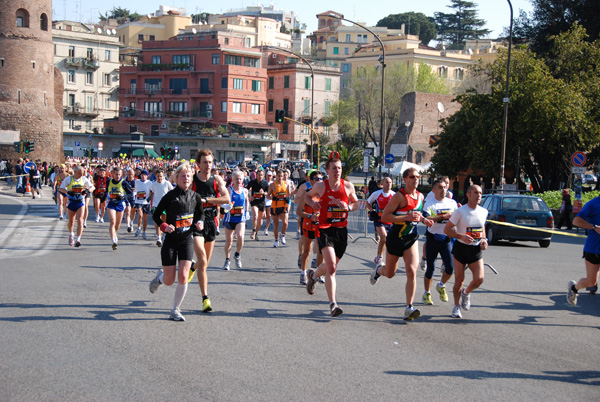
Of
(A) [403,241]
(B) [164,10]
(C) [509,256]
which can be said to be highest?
(B) [164,10]

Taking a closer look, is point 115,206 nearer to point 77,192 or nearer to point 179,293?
point 77,192

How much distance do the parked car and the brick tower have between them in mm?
45708

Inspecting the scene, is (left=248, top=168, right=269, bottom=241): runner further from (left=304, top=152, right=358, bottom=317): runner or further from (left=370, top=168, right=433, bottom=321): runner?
(left=370, top=168, right=433, bottom=321): runner

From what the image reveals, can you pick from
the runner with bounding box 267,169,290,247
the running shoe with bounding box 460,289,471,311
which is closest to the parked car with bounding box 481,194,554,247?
the runner with bounding box 267,169,290,247

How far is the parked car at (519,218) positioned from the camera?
19.1m

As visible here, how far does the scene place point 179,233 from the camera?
319 inches

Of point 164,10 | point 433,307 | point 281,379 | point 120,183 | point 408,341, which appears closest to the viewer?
point 281,379

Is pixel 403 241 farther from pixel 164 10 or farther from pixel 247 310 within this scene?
pixel 164 10

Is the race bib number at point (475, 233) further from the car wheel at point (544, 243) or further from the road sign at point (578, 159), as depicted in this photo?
the road sign at point (578, 159)

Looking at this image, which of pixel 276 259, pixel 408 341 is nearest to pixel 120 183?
pixel 276 259

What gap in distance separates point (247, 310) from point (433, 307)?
256 centimetres

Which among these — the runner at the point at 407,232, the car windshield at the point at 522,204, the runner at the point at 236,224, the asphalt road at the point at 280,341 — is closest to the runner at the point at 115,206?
the asphalt road at the point at 280,341

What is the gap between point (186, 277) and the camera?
26.4 ft

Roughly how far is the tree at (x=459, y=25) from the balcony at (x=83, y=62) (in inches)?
2452
